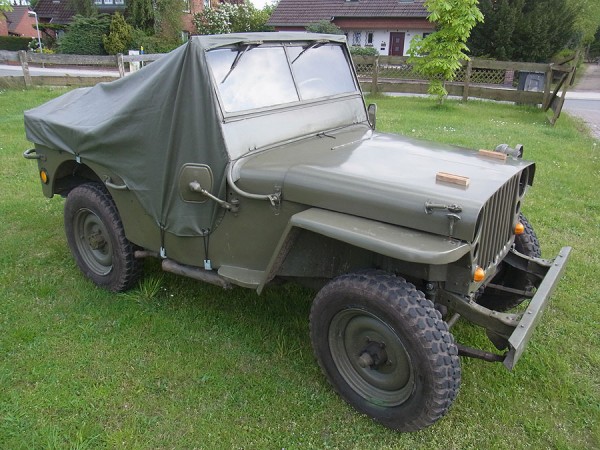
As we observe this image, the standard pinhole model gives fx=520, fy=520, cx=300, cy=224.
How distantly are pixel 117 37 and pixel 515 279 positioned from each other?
90.0 feet

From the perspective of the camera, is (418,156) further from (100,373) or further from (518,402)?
(100,373)

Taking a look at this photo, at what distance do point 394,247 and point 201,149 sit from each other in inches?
54.1

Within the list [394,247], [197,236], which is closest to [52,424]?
[197,236]

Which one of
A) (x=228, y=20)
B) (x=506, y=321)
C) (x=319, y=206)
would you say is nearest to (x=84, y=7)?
(x=228, y=20)

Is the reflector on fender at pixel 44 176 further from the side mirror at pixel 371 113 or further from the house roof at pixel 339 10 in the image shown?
the house roof at pixel 339 10

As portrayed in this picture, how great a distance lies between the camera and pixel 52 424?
2787mm

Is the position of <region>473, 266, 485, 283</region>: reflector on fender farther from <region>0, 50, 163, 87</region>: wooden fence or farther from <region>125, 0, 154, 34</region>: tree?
<region>125, 0, 154, 34</region>: tree

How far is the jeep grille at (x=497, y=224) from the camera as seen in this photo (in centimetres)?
265

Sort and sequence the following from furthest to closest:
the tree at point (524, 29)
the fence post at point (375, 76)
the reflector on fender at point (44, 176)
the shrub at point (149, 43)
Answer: the shrub at point (149, 43) → the tree at point (524, 29) → the fence post at point (375, 76) → the reflector on fender at point (44, 176)

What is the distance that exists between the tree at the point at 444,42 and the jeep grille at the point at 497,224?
10.6m

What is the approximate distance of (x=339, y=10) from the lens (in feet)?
97.3

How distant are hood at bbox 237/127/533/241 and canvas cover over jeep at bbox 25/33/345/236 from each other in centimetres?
33

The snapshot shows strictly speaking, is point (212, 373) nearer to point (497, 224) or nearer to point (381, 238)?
point (381, 238)

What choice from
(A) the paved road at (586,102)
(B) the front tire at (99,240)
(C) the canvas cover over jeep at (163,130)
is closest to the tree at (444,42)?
(A) the paved road at (586,102)
